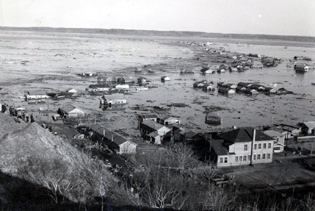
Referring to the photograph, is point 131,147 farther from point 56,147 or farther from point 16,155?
point 16,155

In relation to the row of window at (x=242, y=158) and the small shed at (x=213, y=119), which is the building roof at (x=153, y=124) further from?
the row of window at (x=242, y=158)

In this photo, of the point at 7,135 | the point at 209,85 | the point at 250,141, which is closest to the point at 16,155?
the point at 7,135

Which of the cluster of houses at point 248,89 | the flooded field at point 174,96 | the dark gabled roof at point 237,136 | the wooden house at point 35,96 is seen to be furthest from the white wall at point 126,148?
the cluster of houses at point 248,89

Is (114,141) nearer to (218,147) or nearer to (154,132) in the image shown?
(154,132)

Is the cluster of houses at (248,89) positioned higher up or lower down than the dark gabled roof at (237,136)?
lower down

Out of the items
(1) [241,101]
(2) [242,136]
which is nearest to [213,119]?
(2) [242,136]
